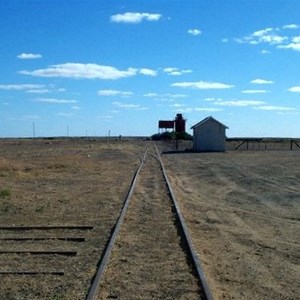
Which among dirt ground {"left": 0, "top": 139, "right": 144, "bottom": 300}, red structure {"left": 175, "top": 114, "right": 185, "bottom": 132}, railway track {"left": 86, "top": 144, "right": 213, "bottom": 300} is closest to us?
railway track {"left": 86, "top": 144, "right": 213, "bottom": 300}

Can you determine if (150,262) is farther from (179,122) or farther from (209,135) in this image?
(179,122)

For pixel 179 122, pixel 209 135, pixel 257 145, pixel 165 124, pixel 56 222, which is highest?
pixel 165 124

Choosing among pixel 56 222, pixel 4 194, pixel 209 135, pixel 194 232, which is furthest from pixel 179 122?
pixel 194 232

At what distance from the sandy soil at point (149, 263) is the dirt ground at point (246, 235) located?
368 mm

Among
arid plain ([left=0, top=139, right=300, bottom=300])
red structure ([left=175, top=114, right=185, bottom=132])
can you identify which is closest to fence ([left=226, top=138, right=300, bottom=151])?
red structure ([left=175, top=114, right=185, bottom=132])

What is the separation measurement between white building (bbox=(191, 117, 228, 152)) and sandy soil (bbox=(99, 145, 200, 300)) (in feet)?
157


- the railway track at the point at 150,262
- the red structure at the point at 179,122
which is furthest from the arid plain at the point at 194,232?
the red structure at the point at 179,122

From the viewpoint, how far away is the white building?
62281 millimetres

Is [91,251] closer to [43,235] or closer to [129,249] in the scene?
[129,249]

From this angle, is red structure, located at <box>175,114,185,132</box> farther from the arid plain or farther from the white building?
the arid plain

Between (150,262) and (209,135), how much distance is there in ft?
178

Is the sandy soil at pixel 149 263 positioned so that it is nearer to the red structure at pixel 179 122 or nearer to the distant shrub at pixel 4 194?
the distant shrub at pixel 4 194

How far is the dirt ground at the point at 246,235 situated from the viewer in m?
7.78

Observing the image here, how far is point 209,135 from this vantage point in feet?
206
